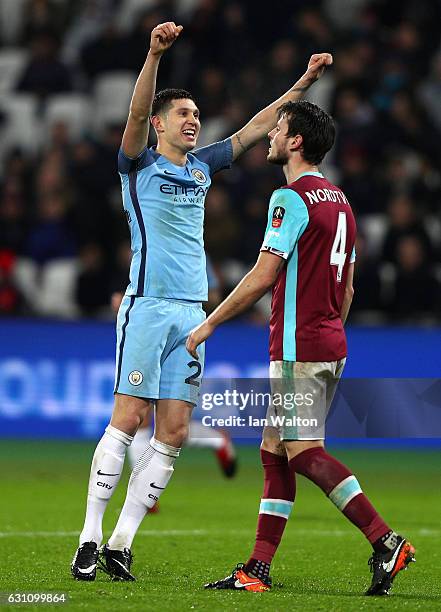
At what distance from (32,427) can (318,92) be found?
5944 millimetres

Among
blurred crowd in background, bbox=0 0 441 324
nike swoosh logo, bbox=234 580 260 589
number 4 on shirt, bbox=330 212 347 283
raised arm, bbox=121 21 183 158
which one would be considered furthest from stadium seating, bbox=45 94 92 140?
nike swoosh logo, bbox=234 580 260 589

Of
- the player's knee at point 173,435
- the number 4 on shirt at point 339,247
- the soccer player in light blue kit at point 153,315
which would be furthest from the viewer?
the player's knee at point 173,435

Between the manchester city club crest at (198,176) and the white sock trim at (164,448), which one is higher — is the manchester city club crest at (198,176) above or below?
above

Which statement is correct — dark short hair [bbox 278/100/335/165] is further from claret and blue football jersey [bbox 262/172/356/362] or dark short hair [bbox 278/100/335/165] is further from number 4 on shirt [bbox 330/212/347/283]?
number 4 on shirt [bbox 330/212/347/283]

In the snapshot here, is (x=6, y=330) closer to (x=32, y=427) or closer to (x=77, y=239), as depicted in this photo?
(x=32, y=427)

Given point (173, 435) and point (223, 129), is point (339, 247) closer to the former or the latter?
point (173, 435)

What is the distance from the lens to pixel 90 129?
17.5 meters

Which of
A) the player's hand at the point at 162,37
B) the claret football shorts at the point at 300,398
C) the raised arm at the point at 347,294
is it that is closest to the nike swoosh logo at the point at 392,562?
the claret football shorts at the point at 300,398

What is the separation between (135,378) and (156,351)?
0.17 m

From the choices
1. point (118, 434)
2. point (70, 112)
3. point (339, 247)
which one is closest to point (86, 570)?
point (118, 434)

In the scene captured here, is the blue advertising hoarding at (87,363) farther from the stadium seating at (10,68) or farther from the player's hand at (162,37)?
the player's hand at (162,37)

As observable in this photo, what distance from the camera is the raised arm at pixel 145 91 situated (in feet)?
20.7

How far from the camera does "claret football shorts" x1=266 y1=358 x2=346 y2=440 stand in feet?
19.8

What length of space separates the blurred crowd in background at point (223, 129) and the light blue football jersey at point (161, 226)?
22.7ft
